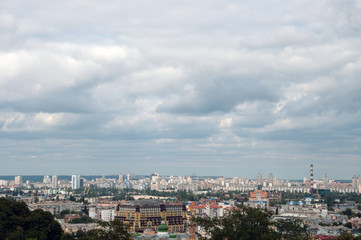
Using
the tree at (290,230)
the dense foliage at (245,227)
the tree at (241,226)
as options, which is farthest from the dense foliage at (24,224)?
the tree at (290,230)

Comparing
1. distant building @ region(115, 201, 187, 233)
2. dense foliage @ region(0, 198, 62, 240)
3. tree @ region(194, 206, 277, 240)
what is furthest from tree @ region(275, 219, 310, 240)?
distant building @ region(115, 201, 187, 233)

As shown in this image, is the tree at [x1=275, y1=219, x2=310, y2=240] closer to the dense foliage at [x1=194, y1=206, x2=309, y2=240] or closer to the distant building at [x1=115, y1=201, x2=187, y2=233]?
the dense foliage at [x1=194, y1=206, x2=309, y2=240]

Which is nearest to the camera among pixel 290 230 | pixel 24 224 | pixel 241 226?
pixel 241 226

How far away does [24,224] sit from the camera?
1474 inches

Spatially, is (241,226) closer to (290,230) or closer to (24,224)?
(290,230)

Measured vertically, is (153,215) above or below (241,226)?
below

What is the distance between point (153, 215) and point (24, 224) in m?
45.8

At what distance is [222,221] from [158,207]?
5914 cm

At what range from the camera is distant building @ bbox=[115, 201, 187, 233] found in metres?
80.2

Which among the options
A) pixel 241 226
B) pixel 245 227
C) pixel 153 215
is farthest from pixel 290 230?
pixel 153 215

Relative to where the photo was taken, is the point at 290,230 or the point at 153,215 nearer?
the point at 290,230

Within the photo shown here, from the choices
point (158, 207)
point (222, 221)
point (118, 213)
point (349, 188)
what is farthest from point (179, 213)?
point (349, 188)

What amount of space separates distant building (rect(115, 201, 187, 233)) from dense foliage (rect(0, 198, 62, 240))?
134 ft

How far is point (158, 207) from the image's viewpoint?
8338 centimetres
